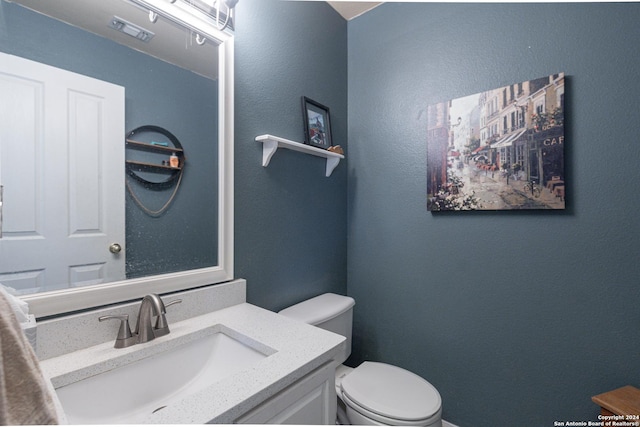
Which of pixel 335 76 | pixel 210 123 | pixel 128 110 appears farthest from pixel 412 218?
pixel 128 110

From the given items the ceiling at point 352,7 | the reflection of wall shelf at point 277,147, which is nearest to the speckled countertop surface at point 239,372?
A: the reflection of wall shelf at point 277,147

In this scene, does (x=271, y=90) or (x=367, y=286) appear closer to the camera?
(x=271, y=90)

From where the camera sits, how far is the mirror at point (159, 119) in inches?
29.2

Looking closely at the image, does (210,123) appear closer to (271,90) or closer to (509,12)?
(271,90)

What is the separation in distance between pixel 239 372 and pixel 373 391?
2.34ft

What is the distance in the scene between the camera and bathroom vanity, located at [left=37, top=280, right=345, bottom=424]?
1.98 feet

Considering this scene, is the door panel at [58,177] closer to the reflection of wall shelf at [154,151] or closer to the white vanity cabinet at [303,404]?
the reflection of wall shelf at [154,151]

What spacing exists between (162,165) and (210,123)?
256 mm

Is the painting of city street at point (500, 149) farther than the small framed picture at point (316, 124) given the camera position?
No

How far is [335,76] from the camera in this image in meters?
1.66

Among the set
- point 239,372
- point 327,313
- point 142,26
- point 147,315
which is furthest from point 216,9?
point 327,313

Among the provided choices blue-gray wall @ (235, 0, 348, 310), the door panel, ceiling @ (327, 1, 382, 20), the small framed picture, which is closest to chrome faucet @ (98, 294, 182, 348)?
the door panel

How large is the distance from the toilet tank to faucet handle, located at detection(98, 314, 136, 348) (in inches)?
24.7

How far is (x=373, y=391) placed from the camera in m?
1.12
